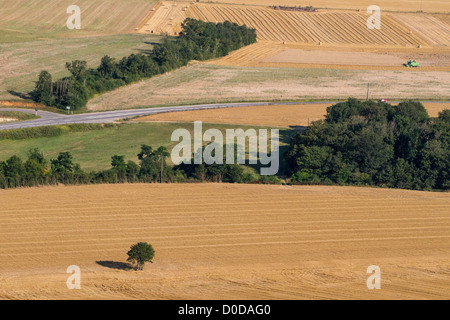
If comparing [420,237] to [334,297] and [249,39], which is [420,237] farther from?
[249,39]

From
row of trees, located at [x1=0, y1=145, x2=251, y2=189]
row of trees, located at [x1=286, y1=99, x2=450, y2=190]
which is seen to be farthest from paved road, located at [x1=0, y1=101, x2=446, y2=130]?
row of trees, located at [x1=286, y1=99, x2=450, y2=190]

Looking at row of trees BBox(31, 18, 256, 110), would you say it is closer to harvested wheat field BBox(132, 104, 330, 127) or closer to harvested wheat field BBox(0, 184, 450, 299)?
harvested wheat field BBox(132, 104, 330, 127)

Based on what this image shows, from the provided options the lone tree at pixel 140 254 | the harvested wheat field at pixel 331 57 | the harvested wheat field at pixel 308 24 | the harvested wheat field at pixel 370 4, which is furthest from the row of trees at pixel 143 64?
the lone tree at pixel 140 254

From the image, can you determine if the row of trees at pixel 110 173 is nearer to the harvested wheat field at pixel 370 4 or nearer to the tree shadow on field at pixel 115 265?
the tree shadow on field at pixel 115 265

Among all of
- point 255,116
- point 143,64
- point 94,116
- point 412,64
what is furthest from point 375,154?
point 412,64

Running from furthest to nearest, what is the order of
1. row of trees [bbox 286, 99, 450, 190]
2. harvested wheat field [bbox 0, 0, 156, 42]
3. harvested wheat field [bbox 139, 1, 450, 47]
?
1. harvested wheat field [bbox 139, 1, 450, 47]
2. harvested wheat field [bbox 0, 0, 156, 42]
3. row of trees [bbox 286, 99, 450, 190]

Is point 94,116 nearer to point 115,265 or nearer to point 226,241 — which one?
point 226,241
